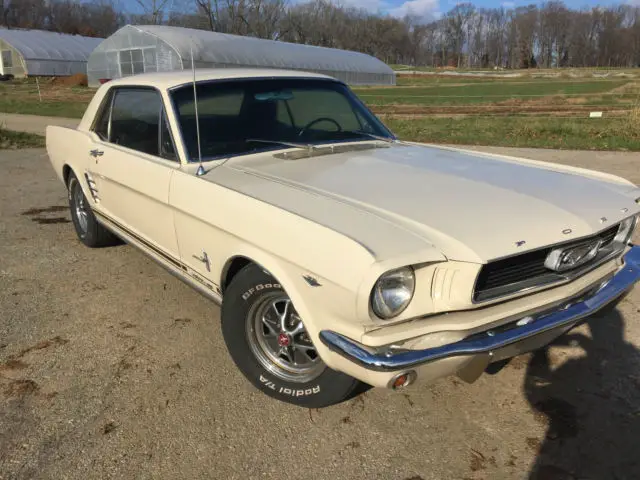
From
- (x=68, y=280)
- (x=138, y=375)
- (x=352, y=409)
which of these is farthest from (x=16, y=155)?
(x=352, y=409)

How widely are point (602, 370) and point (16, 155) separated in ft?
35.6

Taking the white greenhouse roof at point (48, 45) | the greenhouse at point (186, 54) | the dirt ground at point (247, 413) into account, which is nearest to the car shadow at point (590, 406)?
the dirt ground at point (247, 413)

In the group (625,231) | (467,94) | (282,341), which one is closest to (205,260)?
(282,341)

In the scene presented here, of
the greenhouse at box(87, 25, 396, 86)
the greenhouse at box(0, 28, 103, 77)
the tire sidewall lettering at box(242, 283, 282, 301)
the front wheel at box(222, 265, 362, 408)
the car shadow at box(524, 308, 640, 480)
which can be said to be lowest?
the car shadow at box(524, 308, 640, 480)

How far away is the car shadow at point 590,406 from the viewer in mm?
2336

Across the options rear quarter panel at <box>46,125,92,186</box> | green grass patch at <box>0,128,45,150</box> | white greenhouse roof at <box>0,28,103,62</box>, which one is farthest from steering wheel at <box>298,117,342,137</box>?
white greenhouse roof at <box>0,28,103,62</box>

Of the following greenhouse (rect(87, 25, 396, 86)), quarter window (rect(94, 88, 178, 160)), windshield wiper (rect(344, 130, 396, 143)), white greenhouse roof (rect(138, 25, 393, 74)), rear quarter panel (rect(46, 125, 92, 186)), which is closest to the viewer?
quarter window (rect(94, 88, 178, 160))

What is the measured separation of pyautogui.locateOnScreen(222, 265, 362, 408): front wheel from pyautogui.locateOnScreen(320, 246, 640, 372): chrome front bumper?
385 millimetres

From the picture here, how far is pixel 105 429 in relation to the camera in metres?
2.58

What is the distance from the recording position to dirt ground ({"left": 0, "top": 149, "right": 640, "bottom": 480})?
236cm

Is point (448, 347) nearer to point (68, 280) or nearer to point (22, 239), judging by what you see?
point (68, 280)

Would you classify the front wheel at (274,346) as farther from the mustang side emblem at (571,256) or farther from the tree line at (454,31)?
the tree line at (454,31)

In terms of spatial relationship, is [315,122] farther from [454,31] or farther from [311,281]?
[454,31]

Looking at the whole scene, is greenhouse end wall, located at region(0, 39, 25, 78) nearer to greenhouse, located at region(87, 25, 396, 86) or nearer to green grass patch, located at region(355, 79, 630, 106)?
greenhouse, located at region(87, 25, 396, 86)
